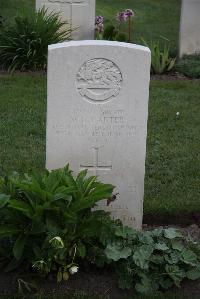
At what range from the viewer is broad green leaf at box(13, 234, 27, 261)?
4730mm

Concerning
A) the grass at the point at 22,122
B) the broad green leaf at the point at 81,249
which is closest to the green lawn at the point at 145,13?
the grass at the point at 22,122

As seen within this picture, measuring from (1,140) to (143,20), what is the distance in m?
9.85

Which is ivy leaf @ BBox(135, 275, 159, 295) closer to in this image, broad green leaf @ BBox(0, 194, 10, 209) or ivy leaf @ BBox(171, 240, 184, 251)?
ivy leaf @ BBox(171, 240, 184, 251)

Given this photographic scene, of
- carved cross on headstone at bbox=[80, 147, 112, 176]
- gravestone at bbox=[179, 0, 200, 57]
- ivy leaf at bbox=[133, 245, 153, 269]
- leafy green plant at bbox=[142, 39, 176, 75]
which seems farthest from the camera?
gravestone at bbox=[179, 0, 200, 57]

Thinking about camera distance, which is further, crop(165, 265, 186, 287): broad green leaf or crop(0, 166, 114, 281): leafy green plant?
crop(165, 265, 186, 287): broad green leaf

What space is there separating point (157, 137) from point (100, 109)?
3.05m

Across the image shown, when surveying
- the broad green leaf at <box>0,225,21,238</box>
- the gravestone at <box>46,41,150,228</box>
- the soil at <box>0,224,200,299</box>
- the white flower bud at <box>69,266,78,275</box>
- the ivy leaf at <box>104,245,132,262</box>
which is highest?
the gravestone at <box>46,41,150,228</box>

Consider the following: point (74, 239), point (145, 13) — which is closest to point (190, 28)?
point (145, 13)

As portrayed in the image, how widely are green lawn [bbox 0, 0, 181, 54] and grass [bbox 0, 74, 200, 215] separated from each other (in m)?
4.06

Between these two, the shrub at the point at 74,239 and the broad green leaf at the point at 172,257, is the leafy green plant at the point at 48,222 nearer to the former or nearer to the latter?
the shrub at the point at 74,239

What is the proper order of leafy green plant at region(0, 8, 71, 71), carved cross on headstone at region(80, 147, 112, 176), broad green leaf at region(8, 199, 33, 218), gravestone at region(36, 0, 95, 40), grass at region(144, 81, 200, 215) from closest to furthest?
broad green leaf at region(8, 199, 33, 218)
carved cross on headstone at region(80, 147, 112, 176)
grass at region(144, 81, 200, 215)
leafy green plant at region(0, 8, 71, 71)
gravestone at region(36, 0, 95, 40)

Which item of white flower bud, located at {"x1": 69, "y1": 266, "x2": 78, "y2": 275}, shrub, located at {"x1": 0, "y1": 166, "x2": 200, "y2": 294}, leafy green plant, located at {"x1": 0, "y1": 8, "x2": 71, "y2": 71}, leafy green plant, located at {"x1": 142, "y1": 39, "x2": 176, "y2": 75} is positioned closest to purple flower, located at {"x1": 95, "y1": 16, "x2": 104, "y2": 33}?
leafy green plant, located at {"x1": 0, "y1": 8, "x2": 71, "y2": 71}

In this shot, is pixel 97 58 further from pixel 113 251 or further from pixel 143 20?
pixel 143 20

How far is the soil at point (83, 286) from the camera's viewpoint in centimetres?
492
